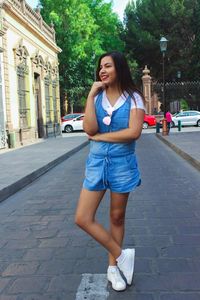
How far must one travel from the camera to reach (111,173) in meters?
3.17

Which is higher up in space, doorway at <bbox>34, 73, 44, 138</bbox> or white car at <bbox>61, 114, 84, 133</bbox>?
doorway at <bbox>34, 73, 44, 138</bbox>

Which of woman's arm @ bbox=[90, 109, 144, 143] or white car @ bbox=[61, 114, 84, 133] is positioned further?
white car @ bbox=[61, 114, 84, 133]

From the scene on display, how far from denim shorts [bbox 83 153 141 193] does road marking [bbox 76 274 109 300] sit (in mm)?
818

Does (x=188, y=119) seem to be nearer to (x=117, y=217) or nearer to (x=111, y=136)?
(x=117, y=217)

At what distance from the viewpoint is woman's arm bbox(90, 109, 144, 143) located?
3094 mm

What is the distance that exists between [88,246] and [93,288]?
116cm

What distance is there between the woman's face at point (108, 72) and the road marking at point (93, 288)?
5.26 ft

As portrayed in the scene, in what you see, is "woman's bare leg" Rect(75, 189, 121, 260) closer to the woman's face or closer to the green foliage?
the woman's face

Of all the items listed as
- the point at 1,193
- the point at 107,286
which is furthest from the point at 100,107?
the point at 1,193

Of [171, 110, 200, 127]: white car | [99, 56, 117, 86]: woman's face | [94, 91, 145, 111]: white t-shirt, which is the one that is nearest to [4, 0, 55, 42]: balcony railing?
[171, 110, 200, 127]: white car

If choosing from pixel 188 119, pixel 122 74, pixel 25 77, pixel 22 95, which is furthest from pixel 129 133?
pixel 188 119

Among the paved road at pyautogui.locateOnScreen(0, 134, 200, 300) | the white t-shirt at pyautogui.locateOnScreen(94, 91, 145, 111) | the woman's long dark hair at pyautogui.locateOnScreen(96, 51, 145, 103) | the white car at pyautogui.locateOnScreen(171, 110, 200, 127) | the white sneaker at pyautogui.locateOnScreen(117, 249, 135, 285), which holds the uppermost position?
the woman's long dark hair at pyautogui.locateOnScreen(96, 51, 145, 103)

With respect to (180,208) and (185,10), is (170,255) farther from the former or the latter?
(185,10)

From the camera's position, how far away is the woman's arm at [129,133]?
3094 mm
